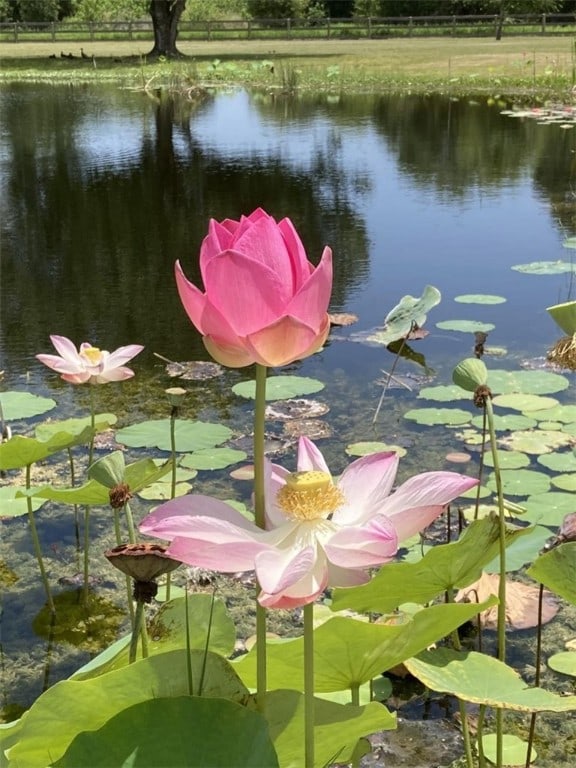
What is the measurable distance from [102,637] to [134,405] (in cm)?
117

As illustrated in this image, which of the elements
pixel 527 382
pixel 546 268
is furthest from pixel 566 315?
pixel 546 268

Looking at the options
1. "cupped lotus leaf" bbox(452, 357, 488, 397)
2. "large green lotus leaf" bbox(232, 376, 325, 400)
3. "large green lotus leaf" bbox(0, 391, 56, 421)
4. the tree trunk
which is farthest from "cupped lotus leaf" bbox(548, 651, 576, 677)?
the tree trunk

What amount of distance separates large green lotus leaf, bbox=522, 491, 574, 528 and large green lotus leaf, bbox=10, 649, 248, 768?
1.33 metres

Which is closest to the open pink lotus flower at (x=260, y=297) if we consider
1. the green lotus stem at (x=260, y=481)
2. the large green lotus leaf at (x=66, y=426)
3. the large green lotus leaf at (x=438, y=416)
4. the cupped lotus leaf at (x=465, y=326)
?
the green lotus stem at (x=260, y=481)

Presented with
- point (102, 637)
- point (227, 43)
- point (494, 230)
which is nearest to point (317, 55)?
point (227, 43)

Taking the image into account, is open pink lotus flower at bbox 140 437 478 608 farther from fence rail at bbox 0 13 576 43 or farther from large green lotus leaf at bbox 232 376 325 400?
fence rail at bbox 0 13 576 43

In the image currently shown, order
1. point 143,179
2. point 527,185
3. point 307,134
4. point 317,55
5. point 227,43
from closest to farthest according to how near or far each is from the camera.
A: point 527,185, point 143,179, point 307,134, point 317,55, point 227,43

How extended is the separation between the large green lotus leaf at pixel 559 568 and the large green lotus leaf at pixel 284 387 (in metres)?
1.89

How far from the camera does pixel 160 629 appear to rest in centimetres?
85

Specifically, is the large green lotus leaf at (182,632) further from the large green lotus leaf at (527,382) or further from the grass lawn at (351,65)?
the grass lawn at (351,65)

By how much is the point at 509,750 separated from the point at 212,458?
115 cm

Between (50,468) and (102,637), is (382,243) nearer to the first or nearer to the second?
(50,468)

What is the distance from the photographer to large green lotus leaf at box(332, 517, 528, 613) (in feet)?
2.58

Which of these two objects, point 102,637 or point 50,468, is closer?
point 102,637
